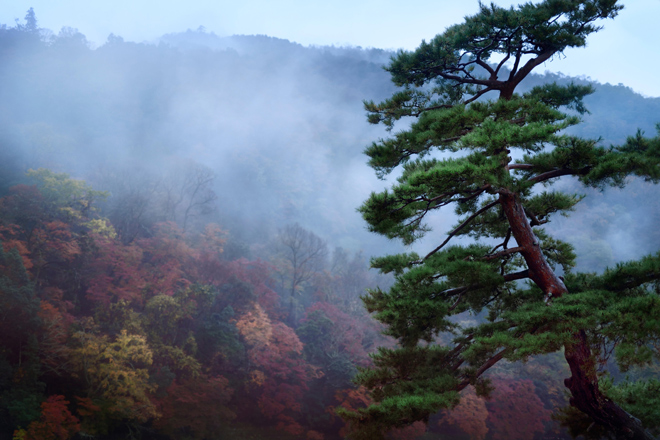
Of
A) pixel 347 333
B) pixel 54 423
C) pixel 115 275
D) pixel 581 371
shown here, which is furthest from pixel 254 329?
pixel 581 371

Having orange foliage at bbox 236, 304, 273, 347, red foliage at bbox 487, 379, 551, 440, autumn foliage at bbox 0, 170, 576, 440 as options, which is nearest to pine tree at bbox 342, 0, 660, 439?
autumn foliage at bbox 0, 170, 576, 440

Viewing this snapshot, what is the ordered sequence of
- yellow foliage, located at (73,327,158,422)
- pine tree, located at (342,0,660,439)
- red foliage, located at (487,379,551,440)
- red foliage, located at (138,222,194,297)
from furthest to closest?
red foliage, located at (487,379,551,440) < red foliage, located at (138,222,194,297) < yellow foliage, located at (73,327,158,422) < pine tree, located at (342,0,660,439)

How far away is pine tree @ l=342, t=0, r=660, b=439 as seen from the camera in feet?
9.53

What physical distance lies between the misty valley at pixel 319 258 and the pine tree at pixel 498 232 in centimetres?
3

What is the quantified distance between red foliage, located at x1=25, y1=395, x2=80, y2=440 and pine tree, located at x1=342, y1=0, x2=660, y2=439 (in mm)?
7369

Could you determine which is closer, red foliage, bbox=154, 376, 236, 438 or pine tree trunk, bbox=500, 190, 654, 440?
pine tree trunk, bbox=500, 190, 654, 440

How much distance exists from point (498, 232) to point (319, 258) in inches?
556

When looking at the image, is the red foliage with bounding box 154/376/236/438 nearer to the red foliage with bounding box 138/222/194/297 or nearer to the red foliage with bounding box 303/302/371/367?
the red foliage with bounding box 138/222/194/297

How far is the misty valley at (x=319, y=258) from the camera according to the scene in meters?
3.28

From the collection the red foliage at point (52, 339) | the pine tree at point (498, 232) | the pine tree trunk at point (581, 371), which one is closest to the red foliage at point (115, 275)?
the red foliage at point (52, 339)

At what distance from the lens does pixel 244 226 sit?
72.8ft

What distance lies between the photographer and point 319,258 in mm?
18328

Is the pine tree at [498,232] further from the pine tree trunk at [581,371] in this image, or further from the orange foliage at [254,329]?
the orange foliage at [254,329]

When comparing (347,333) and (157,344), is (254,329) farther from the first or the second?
(347,333)
